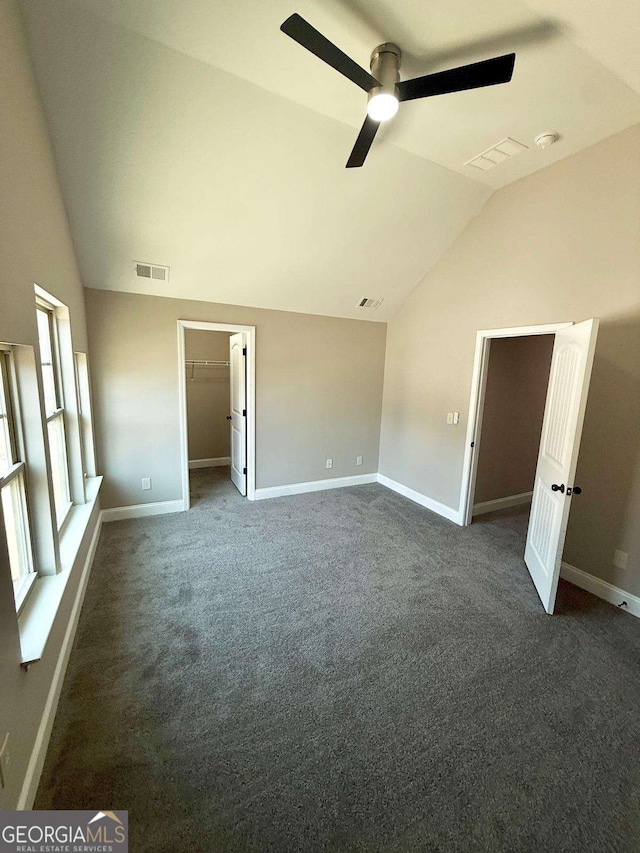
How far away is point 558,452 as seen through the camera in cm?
253

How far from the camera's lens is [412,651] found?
2.07 metres

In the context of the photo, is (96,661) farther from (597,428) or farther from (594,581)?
(597,428)

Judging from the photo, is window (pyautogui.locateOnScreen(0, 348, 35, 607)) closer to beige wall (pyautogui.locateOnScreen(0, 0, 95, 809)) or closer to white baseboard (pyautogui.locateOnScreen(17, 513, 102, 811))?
beige wall (pyautogui.locateOnScreen(0, 0, 95, 809))

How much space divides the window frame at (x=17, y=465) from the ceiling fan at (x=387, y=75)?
5.96 ft

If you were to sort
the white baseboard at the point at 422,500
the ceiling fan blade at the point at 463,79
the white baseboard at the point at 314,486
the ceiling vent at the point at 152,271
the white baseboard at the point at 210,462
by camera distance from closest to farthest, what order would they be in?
the ceiling fan blade at the point at 463,79 < the ceiling vent at the point at 152,271 < the white baseboard at the point at 422,500 < the white baseboard at the point at 314,486 < the white baseboard at the point at 210,462

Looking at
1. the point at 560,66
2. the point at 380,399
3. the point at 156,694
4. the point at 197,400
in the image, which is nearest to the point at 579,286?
the point at 560,66

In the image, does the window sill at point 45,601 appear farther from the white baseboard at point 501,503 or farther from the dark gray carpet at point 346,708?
the white baseboard at point 501,503

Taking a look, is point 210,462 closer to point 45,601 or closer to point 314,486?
point 314,486

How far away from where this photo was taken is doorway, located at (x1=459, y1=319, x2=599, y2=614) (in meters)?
2.28

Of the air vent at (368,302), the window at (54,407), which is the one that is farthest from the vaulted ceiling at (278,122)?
the window at (54,407)

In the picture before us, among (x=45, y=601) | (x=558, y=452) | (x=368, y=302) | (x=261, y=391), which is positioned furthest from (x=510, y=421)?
(x=45, y=601)

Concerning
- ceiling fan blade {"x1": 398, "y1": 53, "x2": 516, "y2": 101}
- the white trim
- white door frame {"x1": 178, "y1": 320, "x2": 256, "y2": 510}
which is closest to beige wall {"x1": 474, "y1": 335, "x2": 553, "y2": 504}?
the white trim

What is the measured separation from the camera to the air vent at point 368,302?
424cm

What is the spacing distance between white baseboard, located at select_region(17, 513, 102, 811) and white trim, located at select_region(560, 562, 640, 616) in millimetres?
3543
